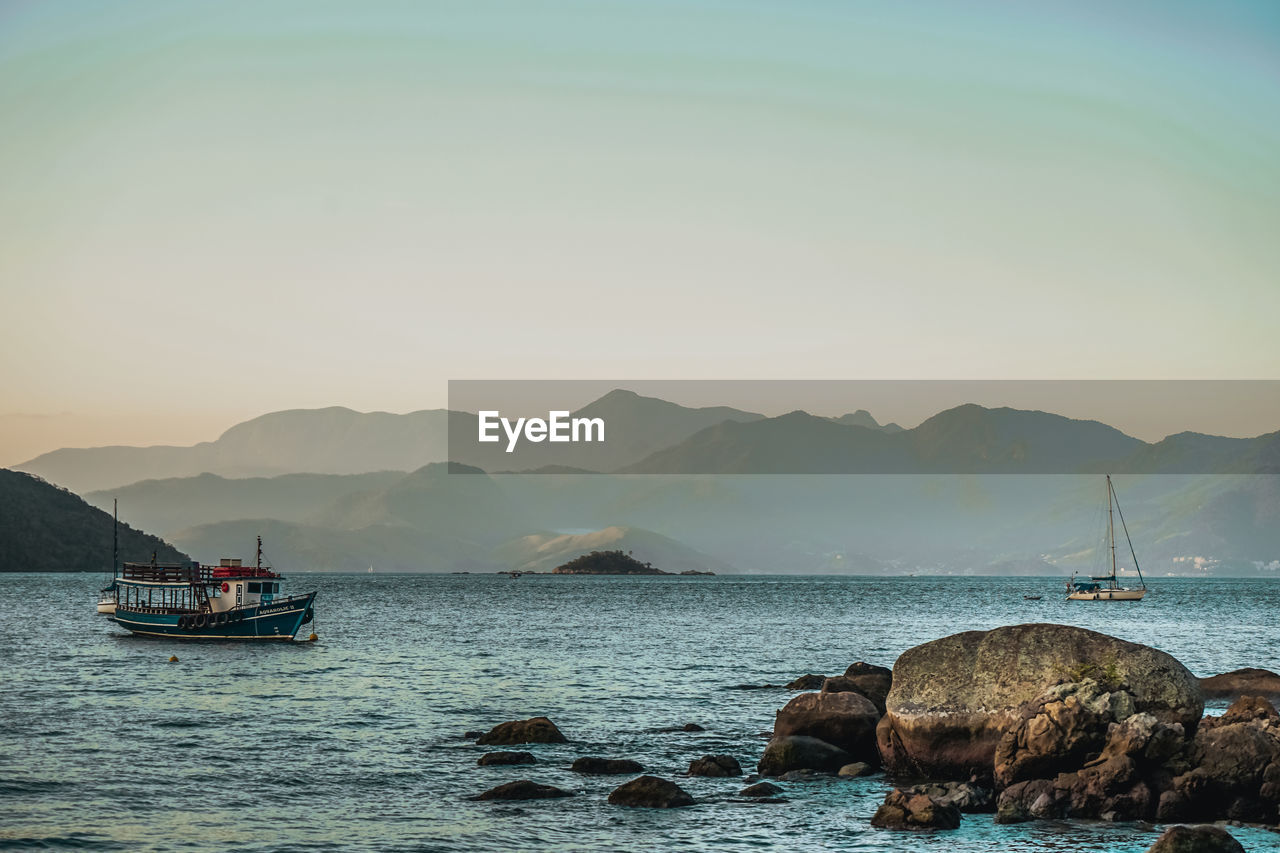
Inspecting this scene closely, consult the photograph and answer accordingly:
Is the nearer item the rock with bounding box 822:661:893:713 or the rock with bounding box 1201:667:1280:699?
the rock with bounding box 822:661:893:713

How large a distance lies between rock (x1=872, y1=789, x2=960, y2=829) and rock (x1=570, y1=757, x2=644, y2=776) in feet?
30.8

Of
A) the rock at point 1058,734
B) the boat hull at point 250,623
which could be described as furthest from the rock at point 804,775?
the boat hull at point 250,623

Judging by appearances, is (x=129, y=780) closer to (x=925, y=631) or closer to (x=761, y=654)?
(x=761, y=654)

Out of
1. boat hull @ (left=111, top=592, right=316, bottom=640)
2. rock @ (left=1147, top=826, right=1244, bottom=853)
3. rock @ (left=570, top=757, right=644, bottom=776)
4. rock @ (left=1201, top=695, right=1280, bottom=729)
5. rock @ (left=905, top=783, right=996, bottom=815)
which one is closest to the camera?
rock @ (left=1147, top=826, right=1244, bottom=853)

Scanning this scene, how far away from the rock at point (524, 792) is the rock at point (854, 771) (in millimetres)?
8303

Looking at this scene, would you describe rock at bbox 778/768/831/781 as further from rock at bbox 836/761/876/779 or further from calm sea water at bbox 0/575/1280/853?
calm sea water at bbox 0/575/1280/853

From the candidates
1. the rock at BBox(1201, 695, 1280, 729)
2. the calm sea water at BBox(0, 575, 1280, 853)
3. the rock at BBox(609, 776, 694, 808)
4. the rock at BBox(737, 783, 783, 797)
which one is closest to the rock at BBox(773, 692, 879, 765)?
the calm sea water at BBox(0, 575, 1280, 853)

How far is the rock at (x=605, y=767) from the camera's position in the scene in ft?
124

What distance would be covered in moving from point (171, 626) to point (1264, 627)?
10014cm

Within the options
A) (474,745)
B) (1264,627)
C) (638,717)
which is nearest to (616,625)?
(1264,627)

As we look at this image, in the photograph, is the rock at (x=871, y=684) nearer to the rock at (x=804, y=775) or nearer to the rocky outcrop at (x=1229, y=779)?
the rock at (x=804, y=775)

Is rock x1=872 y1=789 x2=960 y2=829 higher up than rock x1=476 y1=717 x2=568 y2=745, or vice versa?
rock x1=872 y1=789 x2=960 y2=829

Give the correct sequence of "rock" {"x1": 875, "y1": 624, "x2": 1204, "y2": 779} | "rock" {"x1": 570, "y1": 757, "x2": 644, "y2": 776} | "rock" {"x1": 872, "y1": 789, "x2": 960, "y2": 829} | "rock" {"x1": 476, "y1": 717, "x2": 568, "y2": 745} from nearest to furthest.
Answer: "rock" {"x1": 872, "y1": 789, "x2": 960, "y2": 829}, "rock" {"x1": 875, "y1": 624, "x2": 1204, "y2": 779}, "rock" {"x1": 570, "y1": 757, "x2": 644, "y2": 776}, "rock" {"x1": 476, "y1": 717, "x2": 568, "y2": 745}

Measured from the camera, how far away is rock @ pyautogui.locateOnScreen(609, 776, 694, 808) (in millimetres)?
32906
